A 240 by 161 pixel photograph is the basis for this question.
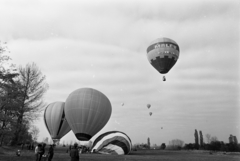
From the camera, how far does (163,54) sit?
26234 millimetres

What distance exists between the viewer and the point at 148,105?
4484 centimetres

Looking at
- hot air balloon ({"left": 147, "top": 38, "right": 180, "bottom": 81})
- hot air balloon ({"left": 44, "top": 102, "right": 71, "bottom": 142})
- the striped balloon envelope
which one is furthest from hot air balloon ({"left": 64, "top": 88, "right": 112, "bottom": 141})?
hot air balloon ({"left": 147, "top": 38, "right": 180, "bottom": 81})

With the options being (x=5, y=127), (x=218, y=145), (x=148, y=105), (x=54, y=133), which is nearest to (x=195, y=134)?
(x=218, y=145)

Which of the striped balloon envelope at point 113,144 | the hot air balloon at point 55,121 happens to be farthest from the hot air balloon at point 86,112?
the hot air balloon at point 55,121

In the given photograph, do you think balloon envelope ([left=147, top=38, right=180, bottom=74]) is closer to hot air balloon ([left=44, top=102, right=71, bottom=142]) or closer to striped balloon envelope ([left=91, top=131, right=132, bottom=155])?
striped balloon envelope ([left=91, top=131, right=132, bottom=155])

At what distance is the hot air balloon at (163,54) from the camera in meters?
26.3

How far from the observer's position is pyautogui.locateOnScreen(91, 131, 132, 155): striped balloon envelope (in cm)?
2533

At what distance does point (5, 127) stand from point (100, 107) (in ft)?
47.4

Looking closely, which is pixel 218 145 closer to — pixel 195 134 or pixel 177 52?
pixel 195 134

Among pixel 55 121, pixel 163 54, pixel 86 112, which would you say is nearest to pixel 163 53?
pixel 163 54

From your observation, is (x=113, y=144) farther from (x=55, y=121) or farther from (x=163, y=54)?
(x=163, y=54)

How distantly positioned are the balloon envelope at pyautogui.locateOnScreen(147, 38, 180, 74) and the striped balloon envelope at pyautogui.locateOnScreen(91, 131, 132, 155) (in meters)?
10.4

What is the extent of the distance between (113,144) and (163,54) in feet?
43.0

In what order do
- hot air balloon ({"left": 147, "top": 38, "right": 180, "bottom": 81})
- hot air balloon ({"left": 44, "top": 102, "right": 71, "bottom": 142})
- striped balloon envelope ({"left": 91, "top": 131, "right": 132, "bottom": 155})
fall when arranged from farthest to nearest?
hot air balloon ({"left": 44, "top": 102, "right": 71, "bottom": 142}) → hot air balloon ({"left": 147, "top": 38, "right": 180, "bottom": 81}) → striped balloon envelope ({"left": 91, "top": 131, "right": 132, "bottom": 155})
